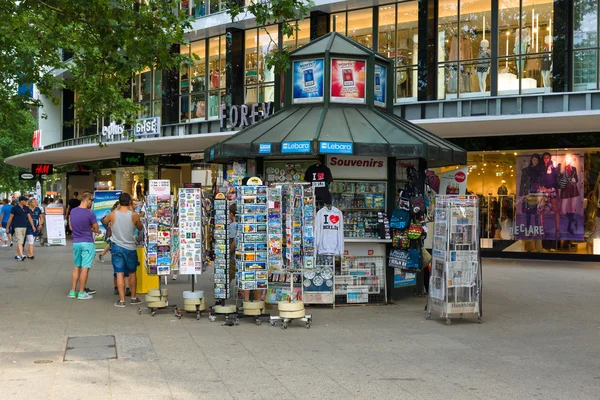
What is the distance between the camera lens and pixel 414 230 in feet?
36.7

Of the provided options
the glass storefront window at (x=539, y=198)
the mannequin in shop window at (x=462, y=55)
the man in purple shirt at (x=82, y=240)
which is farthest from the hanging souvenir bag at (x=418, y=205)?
the mannequin in shop window at (x=462, y=55)

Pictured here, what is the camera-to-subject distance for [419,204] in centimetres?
1120

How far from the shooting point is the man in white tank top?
11.4 m

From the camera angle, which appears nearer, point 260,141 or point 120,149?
point 260,141

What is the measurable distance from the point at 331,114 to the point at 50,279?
7.51 metres

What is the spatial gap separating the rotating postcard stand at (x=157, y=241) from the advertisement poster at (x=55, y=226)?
47.1 feet

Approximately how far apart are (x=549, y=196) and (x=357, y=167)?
10459 millimetres

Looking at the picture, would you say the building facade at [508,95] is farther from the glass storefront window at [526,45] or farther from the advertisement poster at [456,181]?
the advertisement poster at [456,181]

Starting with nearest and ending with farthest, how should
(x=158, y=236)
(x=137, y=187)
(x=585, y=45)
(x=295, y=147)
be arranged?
1. (x=158, y=236)
2. (x=295, y=147)
3. (x=585, y=45)
4. (x=137, y=187)

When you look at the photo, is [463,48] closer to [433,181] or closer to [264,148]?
[433,181]

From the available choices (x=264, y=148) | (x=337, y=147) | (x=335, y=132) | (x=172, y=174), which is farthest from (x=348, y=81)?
(x=172, y=174)

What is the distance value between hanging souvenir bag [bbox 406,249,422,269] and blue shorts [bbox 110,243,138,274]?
4.47 metres

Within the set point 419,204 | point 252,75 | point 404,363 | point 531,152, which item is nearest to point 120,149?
point 252,75

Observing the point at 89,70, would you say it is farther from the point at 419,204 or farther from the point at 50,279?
the point at 419,204
